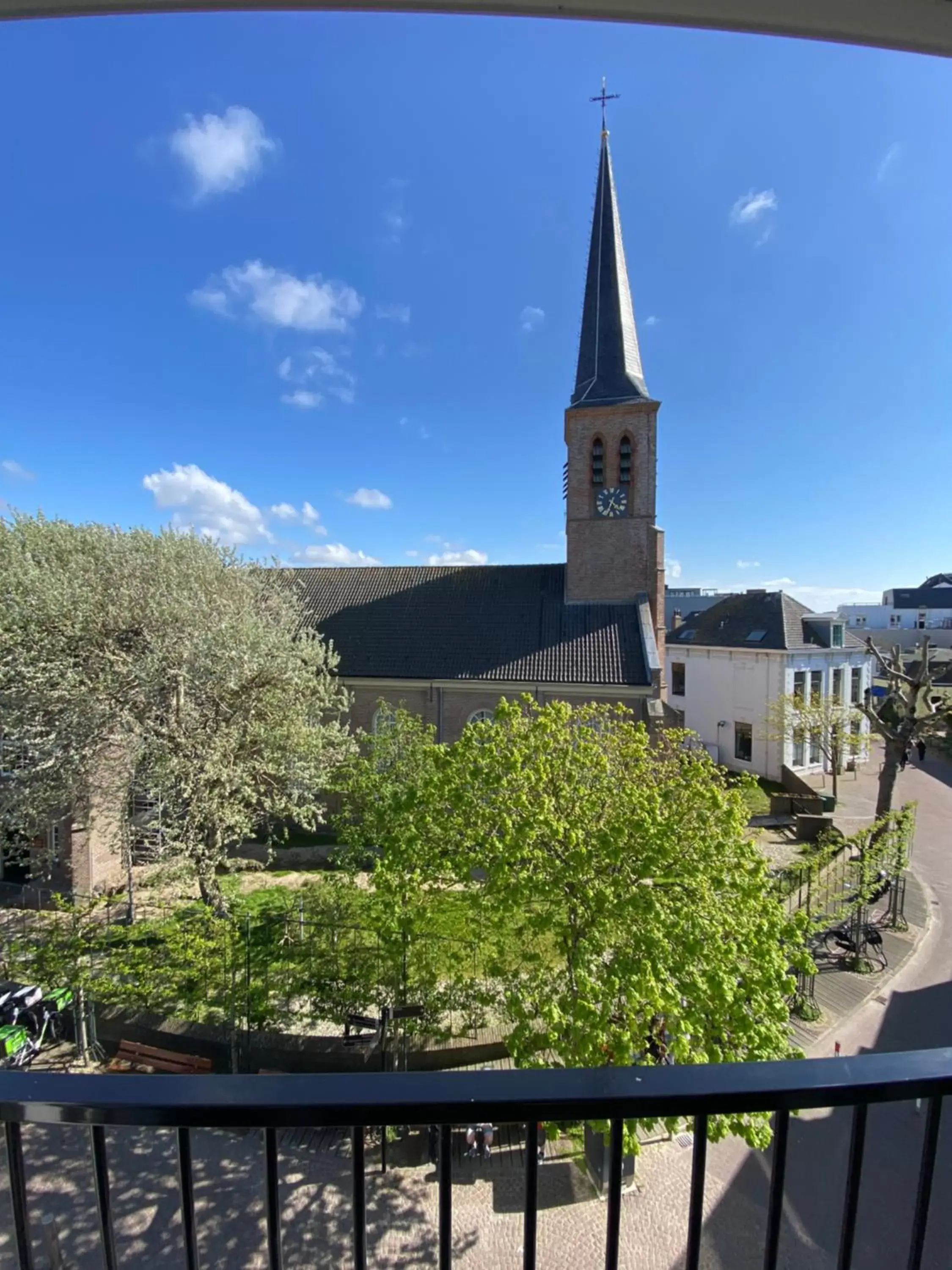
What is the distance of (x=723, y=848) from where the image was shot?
635 centimetres

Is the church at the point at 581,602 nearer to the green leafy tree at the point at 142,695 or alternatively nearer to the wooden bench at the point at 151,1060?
the green leafy tree at the point at 142,695

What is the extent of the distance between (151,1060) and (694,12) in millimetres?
12671

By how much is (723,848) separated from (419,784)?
4.20 m

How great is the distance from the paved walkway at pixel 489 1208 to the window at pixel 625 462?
16.9 meters

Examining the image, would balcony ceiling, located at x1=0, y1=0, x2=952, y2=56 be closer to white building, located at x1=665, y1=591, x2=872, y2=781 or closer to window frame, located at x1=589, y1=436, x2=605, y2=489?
window frame, located at x1=589, y1=436, x2=605, y2=489

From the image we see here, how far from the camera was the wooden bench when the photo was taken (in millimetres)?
8508

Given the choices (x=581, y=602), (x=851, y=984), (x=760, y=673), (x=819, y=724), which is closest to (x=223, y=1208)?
(x=851, y=984)

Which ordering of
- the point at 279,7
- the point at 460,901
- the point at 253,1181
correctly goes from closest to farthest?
1. the point at 279,7
2. the point at 253,1181
3. the point at 460,901

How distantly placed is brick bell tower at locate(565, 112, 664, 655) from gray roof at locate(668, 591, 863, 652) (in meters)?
8.46

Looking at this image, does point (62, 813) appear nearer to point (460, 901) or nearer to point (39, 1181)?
point (39, 1181)

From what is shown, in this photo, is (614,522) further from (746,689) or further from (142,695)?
(142,695)

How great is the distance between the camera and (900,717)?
15.5 m

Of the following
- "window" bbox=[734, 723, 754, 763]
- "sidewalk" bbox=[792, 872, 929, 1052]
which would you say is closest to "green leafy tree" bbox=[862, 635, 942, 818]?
"sidewalk" bbox=[792, 872, 929, 1052]

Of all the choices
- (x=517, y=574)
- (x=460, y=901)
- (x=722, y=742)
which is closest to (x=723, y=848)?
(x=460, y=901)
